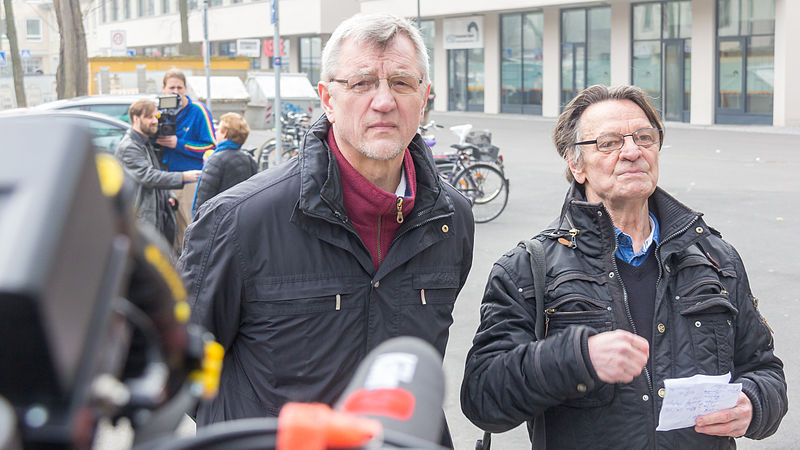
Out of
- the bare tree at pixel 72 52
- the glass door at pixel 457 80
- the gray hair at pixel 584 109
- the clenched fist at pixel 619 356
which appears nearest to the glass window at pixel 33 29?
the glass door at pixel 457 80

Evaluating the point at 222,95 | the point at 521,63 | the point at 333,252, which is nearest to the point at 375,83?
the point at 333,252

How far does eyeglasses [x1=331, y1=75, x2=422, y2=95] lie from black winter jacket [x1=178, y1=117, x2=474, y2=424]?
19 cm

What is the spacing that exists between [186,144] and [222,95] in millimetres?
13314

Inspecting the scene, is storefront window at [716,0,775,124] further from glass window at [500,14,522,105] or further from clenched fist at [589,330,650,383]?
clenched fist at [589,330,650,383]

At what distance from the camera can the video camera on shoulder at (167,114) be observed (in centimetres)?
829

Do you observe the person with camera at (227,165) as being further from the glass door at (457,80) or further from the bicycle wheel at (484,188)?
the glass door at (457,80)

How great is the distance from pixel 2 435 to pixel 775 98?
2835 cm

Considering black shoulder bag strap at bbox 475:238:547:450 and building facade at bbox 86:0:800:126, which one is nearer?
black shoulder bag strap at bbox 475:238:547:450

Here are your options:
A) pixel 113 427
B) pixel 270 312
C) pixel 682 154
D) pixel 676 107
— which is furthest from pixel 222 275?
pixel 676 107

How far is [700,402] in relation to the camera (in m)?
2.50

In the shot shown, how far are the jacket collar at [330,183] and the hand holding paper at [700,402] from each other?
0.78 m

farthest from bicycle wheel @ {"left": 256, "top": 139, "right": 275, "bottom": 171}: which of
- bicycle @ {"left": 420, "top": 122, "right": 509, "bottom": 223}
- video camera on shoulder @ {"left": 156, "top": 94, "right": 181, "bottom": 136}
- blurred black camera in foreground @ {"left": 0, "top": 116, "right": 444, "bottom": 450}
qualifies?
blurred black camera in foreground @ {"left": 0, "top": 116, "right": 444, "bottom": 450}

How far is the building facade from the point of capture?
27.0 metres

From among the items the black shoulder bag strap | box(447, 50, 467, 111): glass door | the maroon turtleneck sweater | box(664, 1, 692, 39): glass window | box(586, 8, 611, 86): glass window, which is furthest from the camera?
box(447, 50, 467, 111): glass door
